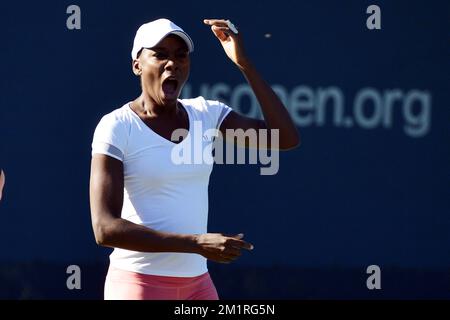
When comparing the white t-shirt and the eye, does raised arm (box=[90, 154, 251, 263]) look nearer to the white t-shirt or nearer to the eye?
the white t-shirt

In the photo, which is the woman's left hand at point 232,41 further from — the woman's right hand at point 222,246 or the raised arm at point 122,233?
the woman's right hand at point 222,246

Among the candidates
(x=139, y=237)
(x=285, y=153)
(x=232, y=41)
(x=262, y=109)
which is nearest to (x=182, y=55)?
(x=232, y=41)

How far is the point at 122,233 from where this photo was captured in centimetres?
327

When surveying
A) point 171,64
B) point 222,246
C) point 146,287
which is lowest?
point 146,287

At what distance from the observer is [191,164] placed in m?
3.47

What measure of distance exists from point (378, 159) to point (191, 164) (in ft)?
8.07

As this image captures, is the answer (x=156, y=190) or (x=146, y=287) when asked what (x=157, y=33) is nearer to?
(x=156, y=190)

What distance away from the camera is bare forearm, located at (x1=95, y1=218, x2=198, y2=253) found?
3262 mm

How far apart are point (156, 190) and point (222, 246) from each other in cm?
37

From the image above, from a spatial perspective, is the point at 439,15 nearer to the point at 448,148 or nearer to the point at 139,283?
the point at 448,148

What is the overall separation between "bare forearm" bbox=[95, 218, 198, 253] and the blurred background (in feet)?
7.65

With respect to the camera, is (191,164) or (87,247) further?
(87,247)

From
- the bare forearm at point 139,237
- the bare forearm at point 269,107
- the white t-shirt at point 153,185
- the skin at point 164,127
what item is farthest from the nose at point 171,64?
the bare forearm at point 139,237

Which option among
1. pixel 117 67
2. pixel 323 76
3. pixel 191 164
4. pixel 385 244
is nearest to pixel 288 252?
pixel 385 244
